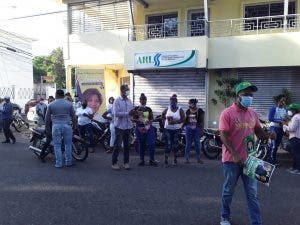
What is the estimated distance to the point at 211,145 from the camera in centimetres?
1127

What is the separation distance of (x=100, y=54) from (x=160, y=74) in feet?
10.7

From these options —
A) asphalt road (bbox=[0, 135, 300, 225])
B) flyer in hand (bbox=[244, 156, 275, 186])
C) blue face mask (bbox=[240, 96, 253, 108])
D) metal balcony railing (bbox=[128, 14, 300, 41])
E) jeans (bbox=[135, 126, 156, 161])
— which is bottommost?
asphalt road (bbox=[0, 135, 300, 225])

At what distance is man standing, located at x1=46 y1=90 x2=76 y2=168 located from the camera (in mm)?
9484

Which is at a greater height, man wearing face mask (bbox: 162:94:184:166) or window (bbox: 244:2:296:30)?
window (bbox: 244:2:296:30)

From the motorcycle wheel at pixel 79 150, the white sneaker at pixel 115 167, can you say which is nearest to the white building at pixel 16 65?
the motorcycle wheel at pixel 79 150

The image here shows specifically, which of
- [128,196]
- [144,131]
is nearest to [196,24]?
[144,131]

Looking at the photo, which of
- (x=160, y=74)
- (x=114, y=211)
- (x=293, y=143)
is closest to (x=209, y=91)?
(x=160, y=74)

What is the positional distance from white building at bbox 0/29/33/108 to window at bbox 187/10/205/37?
2124cm

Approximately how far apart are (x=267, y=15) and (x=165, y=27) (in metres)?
4.40

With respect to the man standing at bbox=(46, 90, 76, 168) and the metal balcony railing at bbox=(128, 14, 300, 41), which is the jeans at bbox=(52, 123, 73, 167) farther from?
the metal balcony railing at bbox=(128, 14, 300, 41)

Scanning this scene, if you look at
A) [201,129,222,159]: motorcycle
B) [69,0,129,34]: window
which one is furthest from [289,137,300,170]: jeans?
[69,0,129,34]: window

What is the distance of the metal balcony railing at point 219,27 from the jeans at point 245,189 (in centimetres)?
1094

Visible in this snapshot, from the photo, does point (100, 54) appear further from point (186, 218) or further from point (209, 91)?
point (186, 218)

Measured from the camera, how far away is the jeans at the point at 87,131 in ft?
42.0
